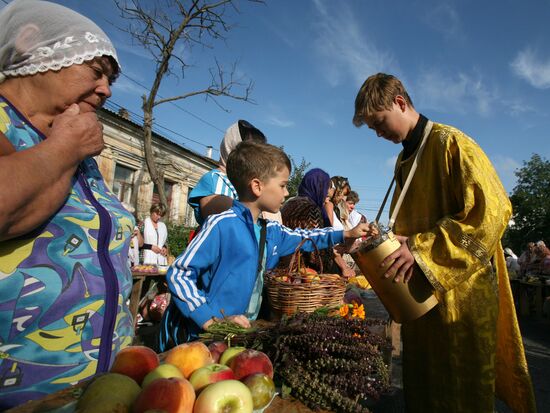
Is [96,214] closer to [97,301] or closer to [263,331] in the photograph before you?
[97,301]

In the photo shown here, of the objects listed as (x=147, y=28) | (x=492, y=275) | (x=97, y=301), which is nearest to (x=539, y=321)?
(x=492, y=275)

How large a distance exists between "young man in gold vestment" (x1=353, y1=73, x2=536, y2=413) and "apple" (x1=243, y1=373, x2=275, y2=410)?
789 millimetres

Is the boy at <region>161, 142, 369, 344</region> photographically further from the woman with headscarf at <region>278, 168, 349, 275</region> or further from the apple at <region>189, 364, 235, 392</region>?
the woman with headscarf at <region>278, 168, 349, 275</region>

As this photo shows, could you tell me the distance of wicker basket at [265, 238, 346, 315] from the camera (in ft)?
6.15

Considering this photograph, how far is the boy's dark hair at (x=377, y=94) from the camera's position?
2047 mm

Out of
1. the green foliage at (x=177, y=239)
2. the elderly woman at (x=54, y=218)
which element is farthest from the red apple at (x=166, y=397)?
the green foliage at (x=177, y=239)

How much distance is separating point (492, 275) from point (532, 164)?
4915cm

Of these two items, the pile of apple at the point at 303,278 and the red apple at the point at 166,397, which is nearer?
the red apple at the point at 166,397

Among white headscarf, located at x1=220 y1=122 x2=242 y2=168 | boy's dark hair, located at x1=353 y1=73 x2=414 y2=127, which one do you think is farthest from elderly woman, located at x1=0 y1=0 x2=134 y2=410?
white headscarf, located at x1=220 y1=122 x2=242 y2=168

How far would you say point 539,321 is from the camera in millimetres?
9570

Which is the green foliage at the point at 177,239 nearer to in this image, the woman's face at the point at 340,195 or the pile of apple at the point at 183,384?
the woman's face at the point at 340,195

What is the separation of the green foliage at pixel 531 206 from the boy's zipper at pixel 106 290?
132 feet

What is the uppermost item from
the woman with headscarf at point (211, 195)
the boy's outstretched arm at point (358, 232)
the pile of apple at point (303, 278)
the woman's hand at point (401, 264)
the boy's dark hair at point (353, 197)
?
the boy's dark hair at point (353, 197)

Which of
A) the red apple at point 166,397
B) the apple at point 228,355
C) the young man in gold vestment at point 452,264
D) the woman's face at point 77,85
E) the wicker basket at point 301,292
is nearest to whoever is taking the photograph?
the red apple at point 166,397
